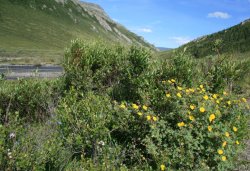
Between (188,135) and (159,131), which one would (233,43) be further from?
(188,135)

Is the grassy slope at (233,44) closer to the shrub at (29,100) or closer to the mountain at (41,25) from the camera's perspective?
the shrub at (29,100)

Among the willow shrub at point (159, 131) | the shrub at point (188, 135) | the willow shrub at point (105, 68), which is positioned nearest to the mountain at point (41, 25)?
the willow shrub at point (105, 68)

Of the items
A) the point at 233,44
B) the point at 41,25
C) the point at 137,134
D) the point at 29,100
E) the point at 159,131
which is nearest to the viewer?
the point at 159,131

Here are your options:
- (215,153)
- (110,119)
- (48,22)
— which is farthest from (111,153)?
(48,22)

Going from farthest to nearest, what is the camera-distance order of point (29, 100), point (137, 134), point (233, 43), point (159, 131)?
1. point (233, 43)
2. point (29, 100)
3. point (137, 134)
4. point (159, 131)

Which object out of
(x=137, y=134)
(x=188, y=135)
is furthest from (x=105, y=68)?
(x=188, y=135)

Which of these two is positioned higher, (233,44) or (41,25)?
(233,44)

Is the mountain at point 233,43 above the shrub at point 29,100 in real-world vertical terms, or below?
above

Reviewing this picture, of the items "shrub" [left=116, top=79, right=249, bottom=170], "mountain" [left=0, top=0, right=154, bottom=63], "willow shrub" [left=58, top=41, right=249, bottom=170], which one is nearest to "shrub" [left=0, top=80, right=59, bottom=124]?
"willow shrub" [left=58, top=41, right=249, bottom=170]

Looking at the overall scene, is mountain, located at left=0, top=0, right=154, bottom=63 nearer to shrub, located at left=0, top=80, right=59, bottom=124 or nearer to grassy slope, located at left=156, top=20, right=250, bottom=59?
grassy slope, located at left=156, top=20, right=250, bottom=59

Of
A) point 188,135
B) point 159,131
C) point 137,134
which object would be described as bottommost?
point 137,134

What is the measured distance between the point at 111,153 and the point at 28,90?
12.7 feet

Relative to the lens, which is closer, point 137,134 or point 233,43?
point 137,134

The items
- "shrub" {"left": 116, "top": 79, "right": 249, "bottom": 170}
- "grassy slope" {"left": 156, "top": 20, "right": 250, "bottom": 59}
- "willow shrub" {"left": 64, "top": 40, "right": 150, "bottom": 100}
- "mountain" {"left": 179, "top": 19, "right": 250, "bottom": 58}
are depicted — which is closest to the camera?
"shrub" {"left": 116, "top": 79, "right": 249, "bottom": 170}
